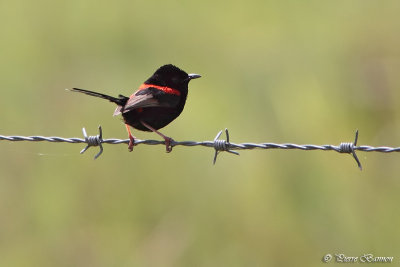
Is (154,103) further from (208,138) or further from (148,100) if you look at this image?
(208,138)

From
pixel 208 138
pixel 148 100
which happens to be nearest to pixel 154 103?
pixel 148 100

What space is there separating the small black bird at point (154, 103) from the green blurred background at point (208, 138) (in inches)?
75.2

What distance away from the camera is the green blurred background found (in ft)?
28.2

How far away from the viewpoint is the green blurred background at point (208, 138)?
859cm

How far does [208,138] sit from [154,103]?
3.02m

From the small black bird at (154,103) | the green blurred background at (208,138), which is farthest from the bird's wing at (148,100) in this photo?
the green blurred background at (208,138)

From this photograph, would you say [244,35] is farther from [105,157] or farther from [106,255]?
[106,255]

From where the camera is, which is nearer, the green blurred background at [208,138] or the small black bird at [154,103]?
the small black bird at [154,103]

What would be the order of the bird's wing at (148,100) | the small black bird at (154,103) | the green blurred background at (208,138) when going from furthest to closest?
the green blurred background at (208,138), the small black bird at (154,103), the bird's wing at (148,100)

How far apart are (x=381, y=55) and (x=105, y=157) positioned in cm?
398

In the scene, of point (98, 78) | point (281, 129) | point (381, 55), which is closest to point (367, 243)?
point (281, 129)

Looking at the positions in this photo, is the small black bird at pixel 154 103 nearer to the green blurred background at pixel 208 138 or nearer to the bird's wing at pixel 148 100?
the bird's wing at pixel 148 100

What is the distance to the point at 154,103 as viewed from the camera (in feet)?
22.7

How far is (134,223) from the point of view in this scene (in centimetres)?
891
